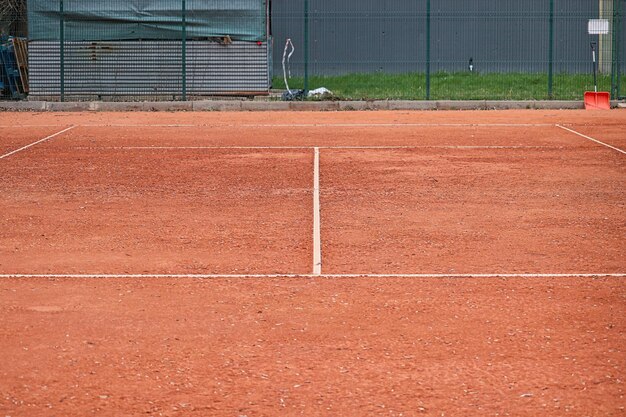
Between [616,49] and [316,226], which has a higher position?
[616,49]

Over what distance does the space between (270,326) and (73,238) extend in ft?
12.7

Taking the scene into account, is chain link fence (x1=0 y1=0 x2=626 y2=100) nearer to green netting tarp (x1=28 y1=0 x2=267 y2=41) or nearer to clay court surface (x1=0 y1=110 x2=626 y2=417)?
green netting tarp (x1=28 y1=0 x2=267 y2=41)

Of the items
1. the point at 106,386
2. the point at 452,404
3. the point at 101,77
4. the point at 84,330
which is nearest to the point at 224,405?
the point at 106,386

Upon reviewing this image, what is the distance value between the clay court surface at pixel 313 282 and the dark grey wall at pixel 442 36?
15.9 metres

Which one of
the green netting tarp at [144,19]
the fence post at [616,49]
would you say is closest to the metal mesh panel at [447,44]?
the fence post at [616,49]

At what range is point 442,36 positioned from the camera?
3506cm

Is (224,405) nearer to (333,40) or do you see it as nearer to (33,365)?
(33,365)

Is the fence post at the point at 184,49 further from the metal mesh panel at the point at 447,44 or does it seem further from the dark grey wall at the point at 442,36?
the dark grey wall at the point at 442,36

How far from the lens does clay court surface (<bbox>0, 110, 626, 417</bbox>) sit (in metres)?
6.38

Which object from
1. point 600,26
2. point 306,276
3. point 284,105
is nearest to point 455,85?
point 600,26

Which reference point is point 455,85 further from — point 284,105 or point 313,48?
point 284,105

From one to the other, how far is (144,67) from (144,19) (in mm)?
1227

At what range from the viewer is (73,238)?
1100cm

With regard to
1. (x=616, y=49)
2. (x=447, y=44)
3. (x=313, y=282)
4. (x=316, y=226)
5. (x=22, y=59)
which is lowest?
(x=313, y=282)
